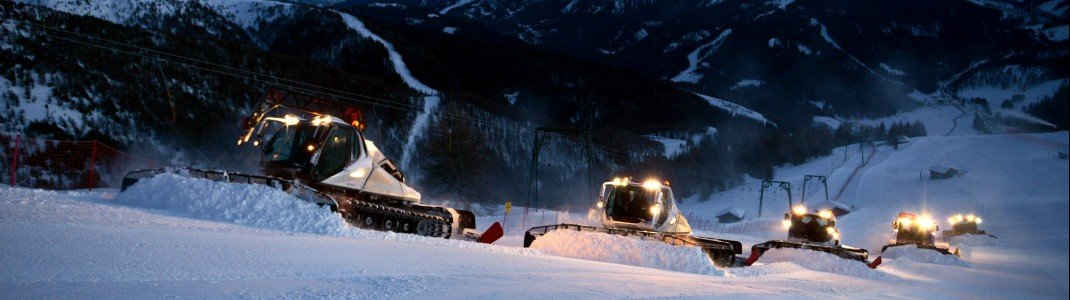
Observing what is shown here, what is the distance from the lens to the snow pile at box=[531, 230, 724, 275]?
39.4 feet

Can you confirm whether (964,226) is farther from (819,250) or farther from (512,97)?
(512,97)

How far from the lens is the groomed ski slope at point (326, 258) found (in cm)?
507

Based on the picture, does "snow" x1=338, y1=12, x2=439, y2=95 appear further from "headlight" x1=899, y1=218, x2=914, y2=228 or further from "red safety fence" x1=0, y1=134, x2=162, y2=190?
"headlight" x1=899, y1=218, x2=914, y2=228

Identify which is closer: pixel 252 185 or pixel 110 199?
pixel 252 185

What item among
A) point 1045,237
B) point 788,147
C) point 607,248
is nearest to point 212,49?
point 607,248

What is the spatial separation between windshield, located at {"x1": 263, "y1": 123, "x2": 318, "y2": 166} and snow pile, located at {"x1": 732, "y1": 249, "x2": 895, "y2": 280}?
9.16m

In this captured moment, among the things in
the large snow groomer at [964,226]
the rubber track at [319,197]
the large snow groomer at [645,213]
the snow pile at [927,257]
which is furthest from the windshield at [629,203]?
the large snow groomer at [964,226]

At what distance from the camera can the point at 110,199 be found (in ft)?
41.3

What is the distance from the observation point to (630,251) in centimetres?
1276

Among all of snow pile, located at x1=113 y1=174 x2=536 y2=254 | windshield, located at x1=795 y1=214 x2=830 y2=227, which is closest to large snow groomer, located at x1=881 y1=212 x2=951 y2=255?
windshield, located at x1=795 y1=214 x2=830 y2=227

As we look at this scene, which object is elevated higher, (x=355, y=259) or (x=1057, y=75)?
(x=1057, y=75)

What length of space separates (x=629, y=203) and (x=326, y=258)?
33.7 ft

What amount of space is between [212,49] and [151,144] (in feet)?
48.7

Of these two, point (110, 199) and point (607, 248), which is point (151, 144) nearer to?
point (110, 199)
